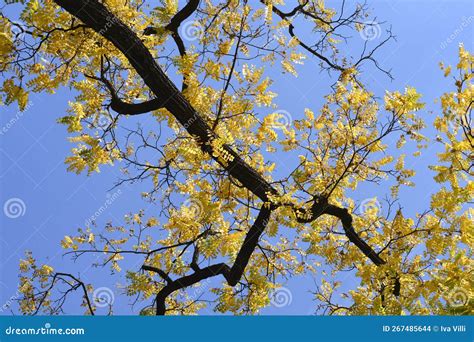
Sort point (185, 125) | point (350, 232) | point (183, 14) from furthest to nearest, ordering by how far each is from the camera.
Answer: point (350, 232)
point (183, 14)
point (185, 125)

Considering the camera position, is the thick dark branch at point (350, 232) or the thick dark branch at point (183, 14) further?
the thick dark branch at point (350, 232)

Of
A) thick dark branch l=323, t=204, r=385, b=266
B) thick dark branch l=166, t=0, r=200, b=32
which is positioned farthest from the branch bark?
thick dark branch l=166, t=0, r=200, b=32

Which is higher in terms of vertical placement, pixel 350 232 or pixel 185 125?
pixel 185 125

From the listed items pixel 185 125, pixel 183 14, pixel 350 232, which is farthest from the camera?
pixel 350 232

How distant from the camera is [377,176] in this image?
5984mm

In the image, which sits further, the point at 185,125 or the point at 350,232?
the point at 350,232

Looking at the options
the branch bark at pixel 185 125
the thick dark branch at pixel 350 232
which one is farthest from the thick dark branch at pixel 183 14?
the thick dark branch at pixel 350 232

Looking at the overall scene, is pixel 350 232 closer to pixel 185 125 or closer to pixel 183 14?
pixel 185 125

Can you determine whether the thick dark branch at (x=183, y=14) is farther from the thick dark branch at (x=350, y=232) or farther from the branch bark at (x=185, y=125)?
the thick dark branch at (x=350, y=232)

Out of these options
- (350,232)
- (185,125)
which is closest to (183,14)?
(185,125)

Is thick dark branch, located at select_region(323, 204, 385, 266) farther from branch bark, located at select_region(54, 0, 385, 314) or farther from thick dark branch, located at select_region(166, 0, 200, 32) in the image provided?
thick dark branch, located at select_region(166, 0, 200, 32)

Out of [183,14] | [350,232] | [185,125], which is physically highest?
[183,14]

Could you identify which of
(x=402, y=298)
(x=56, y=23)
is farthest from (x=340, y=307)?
(x=56, y=23)

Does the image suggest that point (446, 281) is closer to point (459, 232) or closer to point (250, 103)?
point (459, 232)
